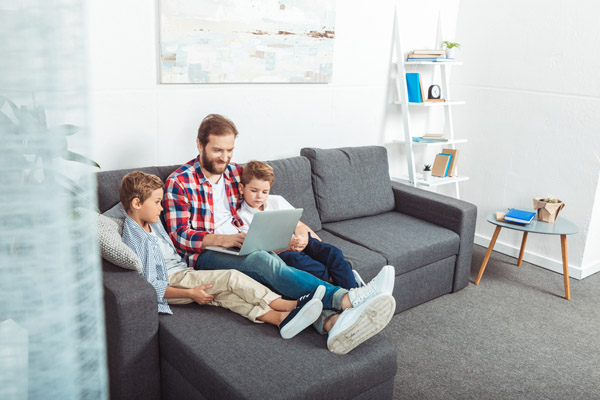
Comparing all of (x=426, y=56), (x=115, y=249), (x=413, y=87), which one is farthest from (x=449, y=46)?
(x=115, y=249)

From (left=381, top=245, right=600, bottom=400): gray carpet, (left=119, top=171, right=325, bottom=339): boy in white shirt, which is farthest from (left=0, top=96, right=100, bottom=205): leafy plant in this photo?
(left=381, top=245, right=600, bottom=400): gray carpet

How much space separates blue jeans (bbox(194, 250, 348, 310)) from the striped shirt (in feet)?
0.79

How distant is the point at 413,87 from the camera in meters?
4.02

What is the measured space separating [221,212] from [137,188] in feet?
1.78

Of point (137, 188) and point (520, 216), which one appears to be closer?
point (137, 188)

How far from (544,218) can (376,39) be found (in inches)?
69.3

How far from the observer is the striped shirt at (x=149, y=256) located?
2.09 metres

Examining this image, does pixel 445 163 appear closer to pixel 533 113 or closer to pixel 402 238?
pixel 533 113

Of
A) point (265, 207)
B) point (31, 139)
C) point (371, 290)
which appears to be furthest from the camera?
point (265, 207)

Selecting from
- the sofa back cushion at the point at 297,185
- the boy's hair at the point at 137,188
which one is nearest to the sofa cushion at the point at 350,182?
the sofa back cushion at the point at 297,185

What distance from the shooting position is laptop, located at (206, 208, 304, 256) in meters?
2.23

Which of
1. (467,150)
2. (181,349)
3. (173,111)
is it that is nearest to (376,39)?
(467,150)

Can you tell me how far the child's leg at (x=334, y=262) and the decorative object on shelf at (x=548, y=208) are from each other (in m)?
1.73

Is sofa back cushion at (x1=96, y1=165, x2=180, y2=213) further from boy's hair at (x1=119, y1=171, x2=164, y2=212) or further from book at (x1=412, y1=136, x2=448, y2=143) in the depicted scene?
book at (x1=412, y1=136, x2=448, y2=143)
